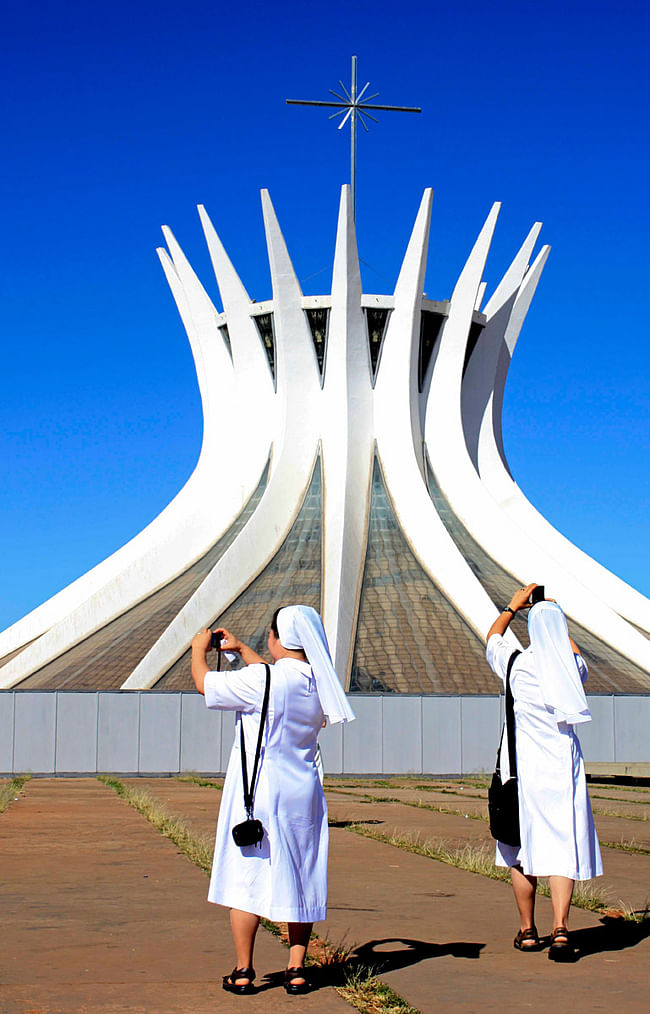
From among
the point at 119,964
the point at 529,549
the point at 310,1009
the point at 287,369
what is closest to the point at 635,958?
the point at 310,1009

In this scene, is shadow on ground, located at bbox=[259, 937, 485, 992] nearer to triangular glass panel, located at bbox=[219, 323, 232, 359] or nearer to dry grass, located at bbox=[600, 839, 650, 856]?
dry grass, located at bbox=[600, 839, 650, 856]

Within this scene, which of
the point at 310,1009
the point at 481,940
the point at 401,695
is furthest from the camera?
the point at 401,695

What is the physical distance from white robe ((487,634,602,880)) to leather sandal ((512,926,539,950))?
25 cm

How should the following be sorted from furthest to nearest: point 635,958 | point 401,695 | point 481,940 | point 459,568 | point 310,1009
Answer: point 459,568
point 401,695
point 481,940
point 635,958
point 310,1009

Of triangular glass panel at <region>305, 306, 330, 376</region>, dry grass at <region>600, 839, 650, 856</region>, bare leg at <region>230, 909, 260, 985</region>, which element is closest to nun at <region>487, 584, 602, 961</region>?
bare leg at <region>230, 909, 260, 985</region>

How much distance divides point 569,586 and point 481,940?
23.6 meters

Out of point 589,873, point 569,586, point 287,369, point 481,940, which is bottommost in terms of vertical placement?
point 481,940

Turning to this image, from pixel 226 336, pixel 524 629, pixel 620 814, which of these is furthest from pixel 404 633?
pixel 620 814

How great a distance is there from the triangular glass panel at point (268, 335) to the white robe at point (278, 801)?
2646 cm

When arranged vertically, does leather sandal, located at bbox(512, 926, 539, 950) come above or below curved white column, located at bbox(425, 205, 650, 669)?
below

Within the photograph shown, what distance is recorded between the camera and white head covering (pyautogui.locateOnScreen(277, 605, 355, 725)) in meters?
4.84

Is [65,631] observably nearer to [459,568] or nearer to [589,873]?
[459,568]

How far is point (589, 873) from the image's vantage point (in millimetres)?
5305

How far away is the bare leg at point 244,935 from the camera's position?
4.48m
